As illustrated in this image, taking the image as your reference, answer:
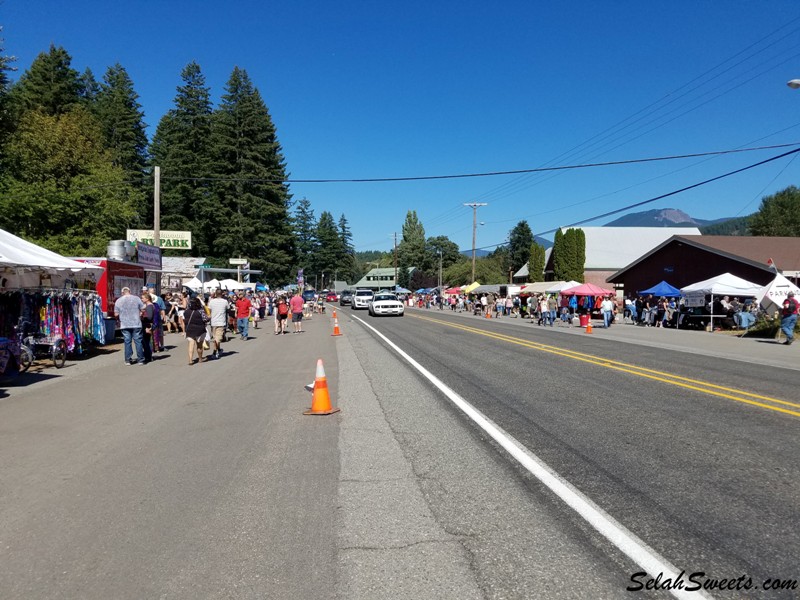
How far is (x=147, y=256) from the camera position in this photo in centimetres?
2280

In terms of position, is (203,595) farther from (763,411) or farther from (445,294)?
(445,294)

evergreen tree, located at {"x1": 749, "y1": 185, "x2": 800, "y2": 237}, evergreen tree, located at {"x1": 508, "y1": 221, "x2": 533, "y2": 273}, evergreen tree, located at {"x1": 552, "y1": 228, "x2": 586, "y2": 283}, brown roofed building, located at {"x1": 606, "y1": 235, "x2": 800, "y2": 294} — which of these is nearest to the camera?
brown roofed building, located at {"x1": 606, "y1": 235, "x2": 800, "y2": 294}

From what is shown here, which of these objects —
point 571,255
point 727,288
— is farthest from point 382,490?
point 571,255

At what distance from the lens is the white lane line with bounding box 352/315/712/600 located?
3412 mm

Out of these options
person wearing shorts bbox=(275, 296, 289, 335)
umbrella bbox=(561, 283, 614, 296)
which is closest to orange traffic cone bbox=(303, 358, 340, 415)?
person wearing shorts bbox=(275, 296, 289, 335)

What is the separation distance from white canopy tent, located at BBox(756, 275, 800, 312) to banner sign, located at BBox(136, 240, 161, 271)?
25420 millimetres

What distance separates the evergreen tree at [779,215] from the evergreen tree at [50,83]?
3503 inches

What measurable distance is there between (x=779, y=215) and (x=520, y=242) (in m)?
45.4

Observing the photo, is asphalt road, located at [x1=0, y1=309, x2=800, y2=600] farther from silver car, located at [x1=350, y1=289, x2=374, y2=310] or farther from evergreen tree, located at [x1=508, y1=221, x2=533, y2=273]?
evergreen tree, located at [x1=508, y1=221, x2=533, y2=273]

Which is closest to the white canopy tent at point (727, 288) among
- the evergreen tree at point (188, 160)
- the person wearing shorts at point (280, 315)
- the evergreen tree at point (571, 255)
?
the person wearing shorts at point (280, 315)

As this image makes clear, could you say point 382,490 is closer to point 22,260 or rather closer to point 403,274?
point 22,260

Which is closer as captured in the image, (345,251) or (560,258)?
(560,258)

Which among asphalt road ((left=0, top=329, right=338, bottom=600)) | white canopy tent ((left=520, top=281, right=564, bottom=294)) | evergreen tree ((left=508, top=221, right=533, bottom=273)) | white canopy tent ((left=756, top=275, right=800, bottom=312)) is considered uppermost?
evergreen tree ((left=508, top=221, right=533, bottom=273))

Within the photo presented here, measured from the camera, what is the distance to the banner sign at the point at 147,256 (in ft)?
70.6
